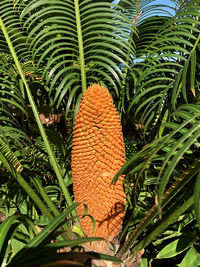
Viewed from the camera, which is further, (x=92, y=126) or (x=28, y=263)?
(x=92, y=126)

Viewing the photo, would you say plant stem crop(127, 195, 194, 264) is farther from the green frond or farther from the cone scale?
the green frond

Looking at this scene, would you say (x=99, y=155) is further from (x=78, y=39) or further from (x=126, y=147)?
(x=78, y=39)

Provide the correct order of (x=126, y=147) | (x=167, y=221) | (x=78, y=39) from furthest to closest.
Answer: (x=126, y=147) < (x=78, y=39) < (x=167, y=221)

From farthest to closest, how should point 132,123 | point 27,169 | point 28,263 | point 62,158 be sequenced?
1. point 132,123
2. point 62,158
3. point 27,169
4. point 28,263

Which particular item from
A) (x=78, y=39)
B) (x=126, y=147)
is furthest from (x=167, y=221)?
(x=78, y=39)

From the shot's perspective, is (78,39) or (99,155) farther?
(78,39)

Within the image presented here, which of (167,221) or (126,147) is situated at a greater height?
(126,147)

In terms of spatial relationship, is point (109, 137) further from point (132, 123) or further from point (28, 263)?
point (132, 123)

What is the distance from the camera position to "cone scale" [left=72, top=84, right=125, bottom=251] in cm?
102

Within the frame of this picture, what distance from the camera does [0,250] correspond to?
2.28 ft

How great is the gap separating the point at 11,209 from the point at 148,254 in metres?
0.88

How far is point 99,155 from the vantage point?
3.40ft

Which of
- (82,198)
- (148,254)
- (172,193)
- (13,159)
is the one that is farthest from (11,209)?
(172,193)

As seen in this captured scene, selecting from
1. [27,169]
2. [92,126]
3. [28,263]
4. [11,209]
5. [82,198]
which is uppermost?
[27,169]
